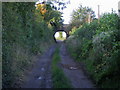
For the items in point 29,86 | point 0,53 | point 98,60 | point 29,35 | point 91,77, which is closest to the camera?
point 0,53

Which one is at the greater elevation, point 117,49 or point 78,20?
point 78,20

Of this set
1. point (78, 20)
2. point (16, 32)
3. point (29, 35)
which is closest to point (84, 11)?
point (78, 20)

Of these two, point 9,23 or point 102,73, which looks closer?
point 102,73

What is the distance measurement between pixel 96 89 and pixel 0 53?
3.95 metres

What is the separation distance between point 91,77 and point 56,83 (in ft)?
8.09

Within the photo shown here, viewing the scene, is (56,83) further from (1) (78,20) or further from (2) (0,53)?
(1) (78,20)

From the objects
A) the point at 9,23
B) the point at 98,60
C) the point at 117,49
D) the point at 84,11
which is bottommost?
the point at 98,60

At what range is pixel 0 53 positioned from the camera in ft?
28.8

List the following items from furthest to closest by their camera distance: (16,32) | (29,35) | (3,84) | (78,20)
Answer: (78,20)
(29,35)
(16,32)
(3,84)

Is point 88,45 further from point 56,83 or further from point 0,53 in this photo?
point 0,53

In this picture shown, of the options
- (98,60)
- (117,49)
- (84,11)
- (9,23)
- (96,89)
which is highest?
(84,11)

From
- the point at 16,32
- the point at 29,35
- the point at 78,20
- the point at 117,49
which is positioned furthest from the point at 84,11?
the point at 117,49

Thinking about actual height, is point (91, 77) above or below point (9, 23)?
below

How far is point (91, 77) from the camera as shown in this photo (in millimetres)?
11000
